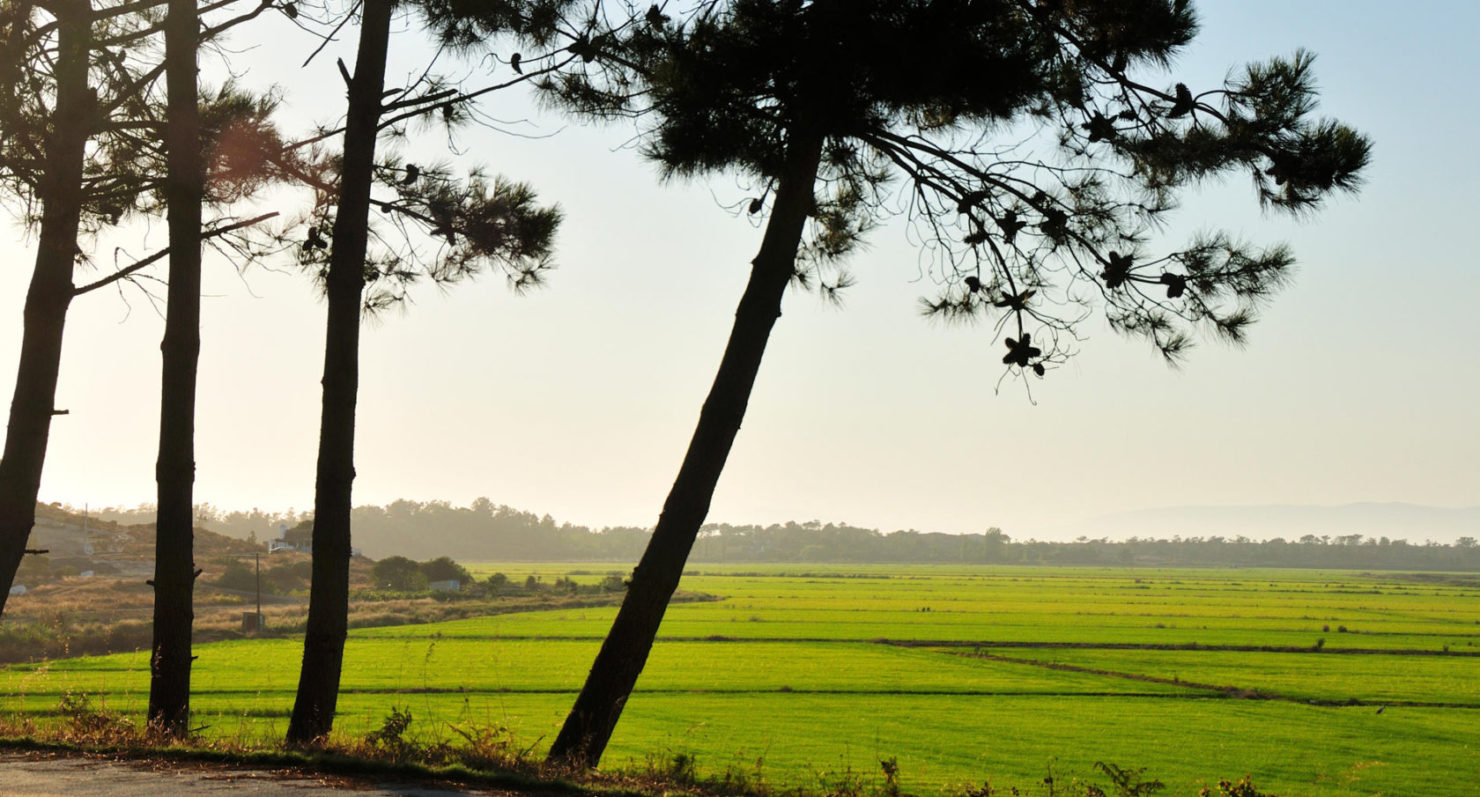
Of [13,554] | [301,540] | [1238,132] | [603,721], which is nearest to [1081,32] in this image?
[1238,132]

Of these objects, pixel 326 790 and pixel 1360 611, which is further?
pixel 1360 611

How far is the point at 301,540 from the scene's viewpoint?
96812 millimetres

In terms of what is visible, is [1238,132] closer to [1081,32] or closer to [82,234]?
[1081,32]

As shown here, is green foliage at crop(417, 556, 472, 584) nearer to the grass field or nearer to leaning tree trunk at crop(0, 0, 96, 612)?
the grass field

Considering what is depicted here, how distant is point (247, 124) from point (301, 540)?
306ft

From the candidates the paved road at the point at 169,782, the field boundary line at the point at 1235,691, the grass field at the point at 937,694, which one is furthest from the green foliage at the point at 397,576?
the paved road at the point at 169,782

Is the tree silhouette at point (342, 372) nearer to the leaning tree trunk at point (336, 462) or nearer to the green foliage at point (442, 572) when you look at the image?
the leaning tree trunk at point (336, 462)

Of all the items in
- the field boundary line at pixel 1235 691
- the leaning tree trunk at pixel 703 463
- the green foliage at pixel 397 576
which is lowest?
the field boundary line at pixel 1235 691

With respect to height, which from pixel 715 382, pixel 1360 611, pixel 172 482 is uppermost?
pixel 715 382

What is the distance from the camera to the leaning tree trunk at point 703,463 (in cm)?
776

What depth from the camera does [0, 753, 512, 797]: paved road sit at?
220 inches

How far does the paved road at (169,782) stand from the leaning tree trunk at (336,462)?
1.86 meters

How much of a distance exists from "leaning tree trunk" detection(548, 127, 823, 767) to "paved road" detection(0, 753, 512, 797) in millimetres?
1865

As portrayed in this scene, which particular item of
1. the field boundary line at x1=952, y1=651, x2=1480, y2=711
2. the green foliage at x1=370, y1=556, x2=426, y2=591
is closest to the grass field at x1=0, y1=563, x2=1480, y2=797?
the field boundary line at x1=952, y1=651, x2=1480, y2=711
